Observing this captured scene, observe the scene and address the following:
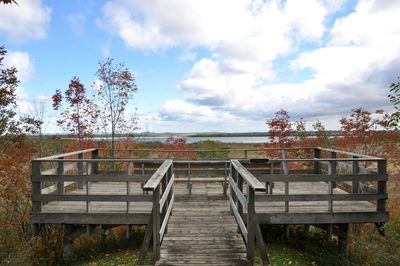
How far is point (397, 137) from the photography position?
48.8ft

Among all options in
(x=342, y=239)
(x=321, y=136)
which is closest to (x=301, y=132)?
(x=321, y=136)

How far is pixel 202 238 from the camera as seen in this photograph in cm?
668

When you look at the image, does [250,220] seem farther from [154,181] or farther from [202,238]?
[154,181]

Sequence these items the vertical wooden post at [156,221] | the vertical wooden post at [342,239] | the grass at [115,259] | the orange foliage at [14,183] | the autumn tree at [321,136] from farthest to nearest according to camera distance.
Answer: the autumn tree at [321,136]
the orange foliage at [14,183]
the vertical wooden post at [342,239]
the grass at [115,259]
the vertical wooden post at [156,221]

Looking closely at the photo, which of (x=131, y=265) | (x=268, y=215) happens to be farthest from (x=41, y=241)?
(x=268, y=215)

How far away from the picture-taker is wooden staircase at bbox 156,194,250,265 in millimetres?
5758

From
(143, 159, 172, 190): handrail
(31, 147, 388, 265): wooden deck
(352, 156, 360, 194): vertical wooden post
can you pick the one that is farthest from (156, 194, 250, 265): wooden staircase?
(352, 156, 360, 194): vertical wooden post

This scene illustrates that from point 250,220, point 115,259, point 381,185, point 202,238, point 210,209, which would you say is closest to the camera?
point 250,220

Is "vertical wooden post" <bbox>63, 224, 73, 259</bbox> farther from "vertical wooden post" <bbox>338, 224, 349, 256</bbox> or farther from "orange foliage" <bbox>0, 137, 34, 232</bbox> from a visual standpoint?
"vertical wooden post" <bbox>338, 224, 349, 256</bbox>

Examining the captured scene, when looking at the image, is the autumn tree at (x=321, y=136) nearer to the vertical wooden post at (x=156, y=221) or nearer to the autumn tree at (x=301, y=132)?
the autumn tree at (x=301, y=132)

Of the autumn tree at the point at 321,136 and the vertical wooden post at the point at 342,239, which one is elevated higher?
the autumn tree at the point at 321,136

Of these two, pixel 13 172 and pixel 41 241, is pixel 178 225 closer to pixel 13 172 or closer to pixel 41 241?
pixel 41 241

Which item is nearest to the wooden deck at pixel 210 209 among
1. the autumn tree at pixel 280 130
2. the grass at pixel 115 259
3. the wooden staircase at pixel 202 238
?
the wooden staircase at pixel 202 238

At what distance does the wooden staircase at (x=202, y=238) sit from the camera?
5.76 metres
